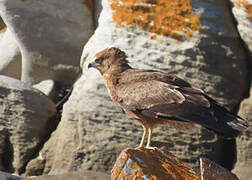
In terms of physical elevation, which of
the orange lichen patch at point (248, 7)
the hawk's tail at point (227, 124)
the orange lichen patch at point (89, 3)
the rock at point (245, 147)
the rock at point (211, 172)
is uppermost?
the hawk's tail at point (227, 124)

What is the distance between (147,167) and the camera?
388 cm

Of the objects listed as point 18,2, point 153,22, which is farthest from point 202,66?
point 18,2

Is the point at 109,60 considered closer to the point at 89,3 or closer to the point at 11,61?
the point at 89,3

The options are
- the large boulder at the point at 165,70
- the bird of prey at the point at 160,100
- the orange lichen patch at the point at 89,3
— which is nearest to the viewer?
the bird of prey at the point at 160,100

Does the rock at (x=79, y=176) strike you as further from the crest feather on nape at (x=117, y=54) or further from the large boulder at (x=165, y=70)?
the crest feather on nape at (x=117, y=54)

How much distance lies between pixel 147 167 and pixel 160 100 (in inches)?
24.1

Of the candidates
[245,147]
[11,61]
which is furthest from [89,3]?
[245,147]

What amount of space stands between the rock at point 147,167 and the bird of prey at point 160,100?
32 centimetres

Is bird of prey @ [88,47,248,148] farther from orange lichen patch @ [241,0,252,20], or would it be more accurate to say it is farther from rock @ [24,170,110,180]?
orange lichen patch @ [241,0,252,20]

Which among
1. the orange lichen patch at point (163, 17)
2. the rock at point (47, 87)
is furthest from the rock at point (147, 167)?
the rock at point (47, 87)

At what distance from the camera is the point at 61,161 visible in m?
6.73

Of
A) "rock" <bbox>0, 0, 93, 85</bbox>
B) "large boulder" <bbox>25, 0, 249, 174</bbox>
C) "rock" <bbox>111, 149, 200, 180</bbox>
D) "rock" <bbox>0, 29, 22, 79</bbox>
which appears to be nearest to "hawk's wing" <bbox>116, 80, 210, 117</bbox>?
"rock" <bbox>111, 149, 200, 180</bbox>

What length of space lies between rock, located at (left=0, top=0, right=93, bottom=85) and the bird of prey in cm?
357

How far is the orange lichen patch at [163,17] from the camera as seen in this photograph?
662cm
